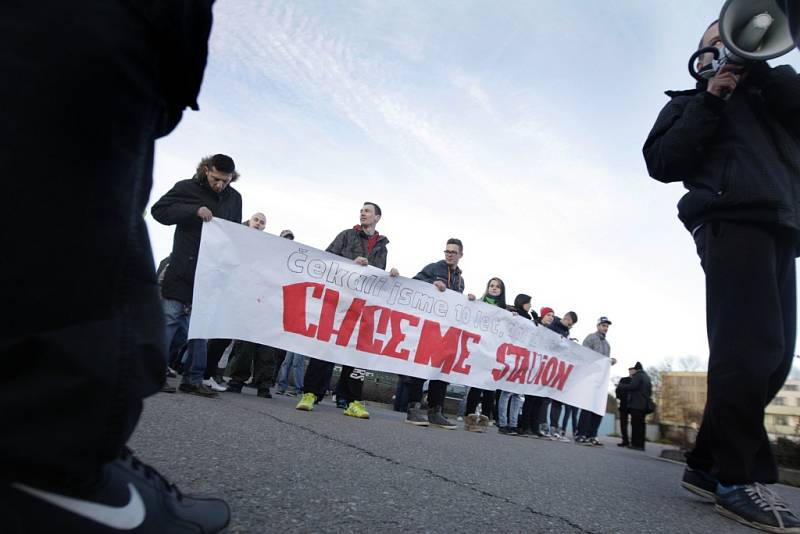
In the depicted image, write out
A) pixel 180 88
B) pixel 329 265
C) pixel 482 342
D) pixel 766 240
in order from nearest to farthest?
pixel 180 88 → pixel 766 240 → pixel 329 265 → pixel 482 342

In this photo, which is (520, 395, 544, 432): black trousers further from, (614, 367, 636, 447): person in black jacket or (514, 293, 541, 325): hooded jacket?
(614, 367, 636, 447): person in black jacket

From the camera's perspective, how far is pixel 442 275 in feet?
22.1

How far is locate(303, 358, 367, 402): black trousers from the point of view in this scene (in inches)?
210

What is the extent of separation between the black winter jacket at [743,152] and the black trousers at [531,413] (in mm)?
6034

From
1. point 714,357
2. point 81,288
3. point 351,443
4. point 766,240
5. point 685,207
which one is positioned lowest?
point 351,443

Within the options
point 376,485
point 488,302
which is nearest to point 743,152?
point 376,485

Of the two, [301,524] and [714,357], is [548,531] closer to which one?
[301,524]

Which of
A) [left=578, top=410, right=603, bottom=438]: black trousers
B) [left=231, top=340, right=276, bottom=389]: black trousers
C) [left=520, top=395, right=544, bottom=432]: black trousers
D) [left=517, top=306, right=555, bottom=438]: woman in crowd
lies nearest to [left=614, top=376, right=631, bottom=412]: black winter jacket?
[left=578, top=410, right=603, bottom=438]: black trousers

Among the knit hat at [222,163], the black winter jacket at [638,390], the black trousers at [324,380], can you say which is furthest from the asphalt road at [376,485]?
the black winter jacket at [638,390]

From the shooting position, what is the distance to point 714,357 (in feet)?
7.86

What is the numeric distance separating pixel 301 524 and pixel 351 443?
164 cm

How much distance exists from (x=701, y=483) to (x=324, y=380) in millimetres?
3620

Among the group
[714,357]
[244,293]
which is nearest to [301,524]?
[714,357]

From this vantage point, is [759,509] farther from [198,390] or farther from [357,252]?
[357,252]
